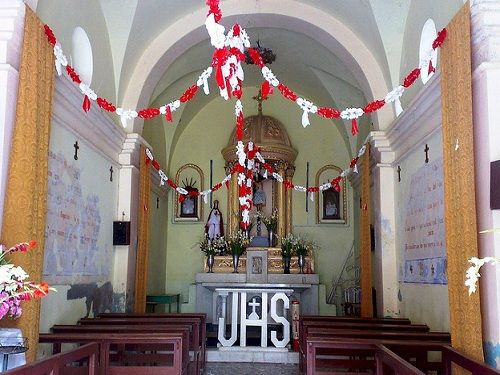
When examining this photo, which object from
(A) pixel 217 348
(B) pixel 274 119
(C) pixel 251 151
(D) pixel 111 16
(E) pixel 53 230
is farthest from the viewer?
(B) pixel 274 119

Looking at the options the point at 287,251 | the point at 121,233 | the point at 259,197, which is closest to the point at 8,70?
the point at 121,233

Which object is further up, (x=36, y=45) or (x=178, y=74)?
(x=178, y=74)

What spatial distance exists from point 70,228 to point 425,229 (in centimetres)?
414

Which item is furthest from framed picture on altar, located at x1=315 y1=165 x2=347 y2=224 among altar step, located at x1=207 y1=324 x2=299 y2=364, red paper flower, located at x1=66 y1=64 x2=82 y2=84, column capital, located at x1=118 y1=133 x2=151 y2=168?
red paper flower, located at x1=66 y1=64 x2=82 y2=84

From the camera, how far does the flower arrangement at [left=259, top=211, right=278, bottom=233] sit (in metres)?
11.4

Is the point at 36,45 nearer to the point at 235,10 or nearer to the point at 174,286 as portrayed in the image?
the point at 235,10

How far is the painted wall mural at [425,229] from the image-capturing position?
5.82 metres

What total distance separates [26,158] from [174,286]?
314 inches

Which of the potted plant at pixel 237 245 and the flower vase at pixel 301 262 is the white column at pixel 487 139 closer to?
the flower vase at pixel 301 262

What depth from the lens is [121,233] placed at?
7.83m

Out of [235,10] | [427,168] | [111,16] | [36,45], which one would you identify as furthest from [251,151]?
[36,45]

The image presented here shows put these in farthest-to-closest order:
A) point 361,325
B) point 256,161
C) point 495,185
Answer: point 256,161 < point 361,325 < point 495,185

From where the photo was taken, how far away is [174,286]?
12.0m

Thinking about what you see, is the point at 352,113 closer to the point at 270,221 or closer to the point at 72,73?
the point at 72,73
